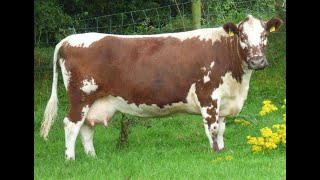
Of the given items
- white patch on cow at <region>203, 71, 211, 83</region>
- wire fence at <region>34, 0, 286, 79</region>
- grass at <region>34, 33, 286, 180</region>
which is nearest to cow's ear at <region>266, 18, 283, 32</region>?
white patch on cow at <region>203, 71, 211, 83</region>

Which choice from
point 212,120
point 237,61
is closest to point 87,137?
point 212,120

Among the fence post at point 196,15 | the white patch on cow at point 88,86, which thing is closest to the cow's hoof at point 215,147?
the white patch on cow at point 88,86

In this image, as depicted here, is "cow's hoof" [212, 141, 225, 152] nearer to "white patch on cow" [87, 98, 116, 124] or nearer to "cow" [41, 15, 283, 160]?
"cow" [41, 15, 283, 160]

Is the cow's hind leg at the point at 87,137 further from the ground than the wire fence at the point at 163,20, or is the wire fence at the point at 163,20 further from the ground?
the wire fence at the point at 163,20

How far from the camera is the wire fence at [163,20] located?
52.5 ft

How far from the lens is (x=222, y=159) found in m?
8.65

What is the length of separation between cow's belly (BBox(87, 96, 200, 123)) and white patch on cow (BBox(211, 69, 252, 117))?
15.9 inches

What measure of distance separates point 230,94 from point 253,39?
91 centimetres

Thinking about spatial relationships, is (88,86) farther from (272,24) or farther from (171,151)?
(272,24)

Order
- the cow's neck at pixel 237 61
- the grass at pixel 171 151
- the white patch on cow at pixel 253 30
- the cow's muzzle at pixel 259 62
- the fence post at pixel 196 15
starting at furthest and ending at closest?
the fence post at pixel 196 15 → the cow's neck at pixel 237 61 → the white patch on cow at pixel 253 30 → the cow's muzzle at pixel 259 62 → the grass at pixel 171 151

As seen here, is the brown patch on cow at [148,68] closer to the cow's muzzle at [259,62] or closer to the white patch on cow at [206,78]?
the white patch on cow at [206,78]

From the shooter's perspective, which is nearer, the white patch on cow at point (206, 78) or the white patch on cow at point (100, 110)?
the white patch on cow at point (206, 78)
